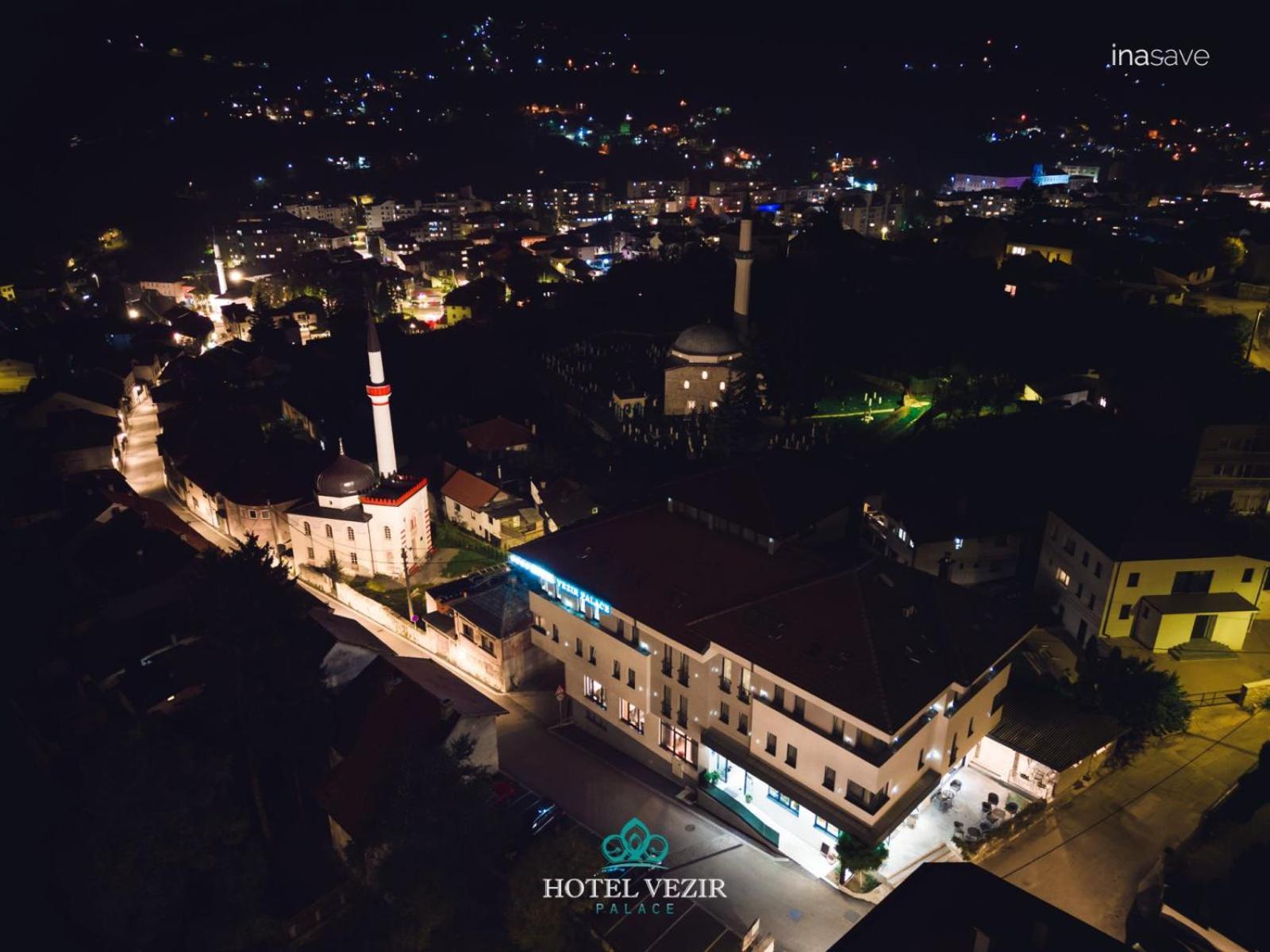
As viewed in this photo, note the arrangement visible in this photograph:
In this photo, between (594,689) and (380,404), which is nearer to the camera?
(594,689)

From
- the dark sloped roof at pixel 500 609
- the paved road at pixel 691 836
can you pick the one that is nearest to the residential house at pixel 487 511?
the dark sloped roof at pixel 500 609

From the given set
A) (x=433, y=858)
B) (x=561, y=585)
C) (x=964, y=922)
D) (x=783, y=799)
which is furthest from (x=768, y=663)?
(x=433, y=858)

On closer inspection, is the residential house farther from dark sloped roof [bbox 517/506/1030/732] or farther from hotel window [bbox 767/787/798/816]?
hotel window [bbox 767/787/798/816]

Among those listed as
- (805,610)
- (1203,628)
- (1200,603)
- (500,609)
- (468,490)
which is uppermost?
(805,610)

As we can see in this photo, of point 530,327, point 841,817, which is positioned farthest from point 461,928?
point 530,327

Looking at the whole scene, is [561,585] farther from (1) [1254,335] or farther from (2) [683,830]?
(1) [1254,335]

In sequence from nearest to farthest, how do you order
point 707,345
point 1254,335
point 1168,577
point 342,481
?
point 1168,577 → point 342,481 → point 1254,335 → point 707,345

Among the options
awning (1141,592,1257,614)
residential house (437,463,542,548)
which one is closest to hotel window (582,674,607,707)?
residential house (437,463,542,548)

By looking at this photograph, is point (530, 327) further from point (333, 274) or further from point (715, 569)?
point (715, 569)
